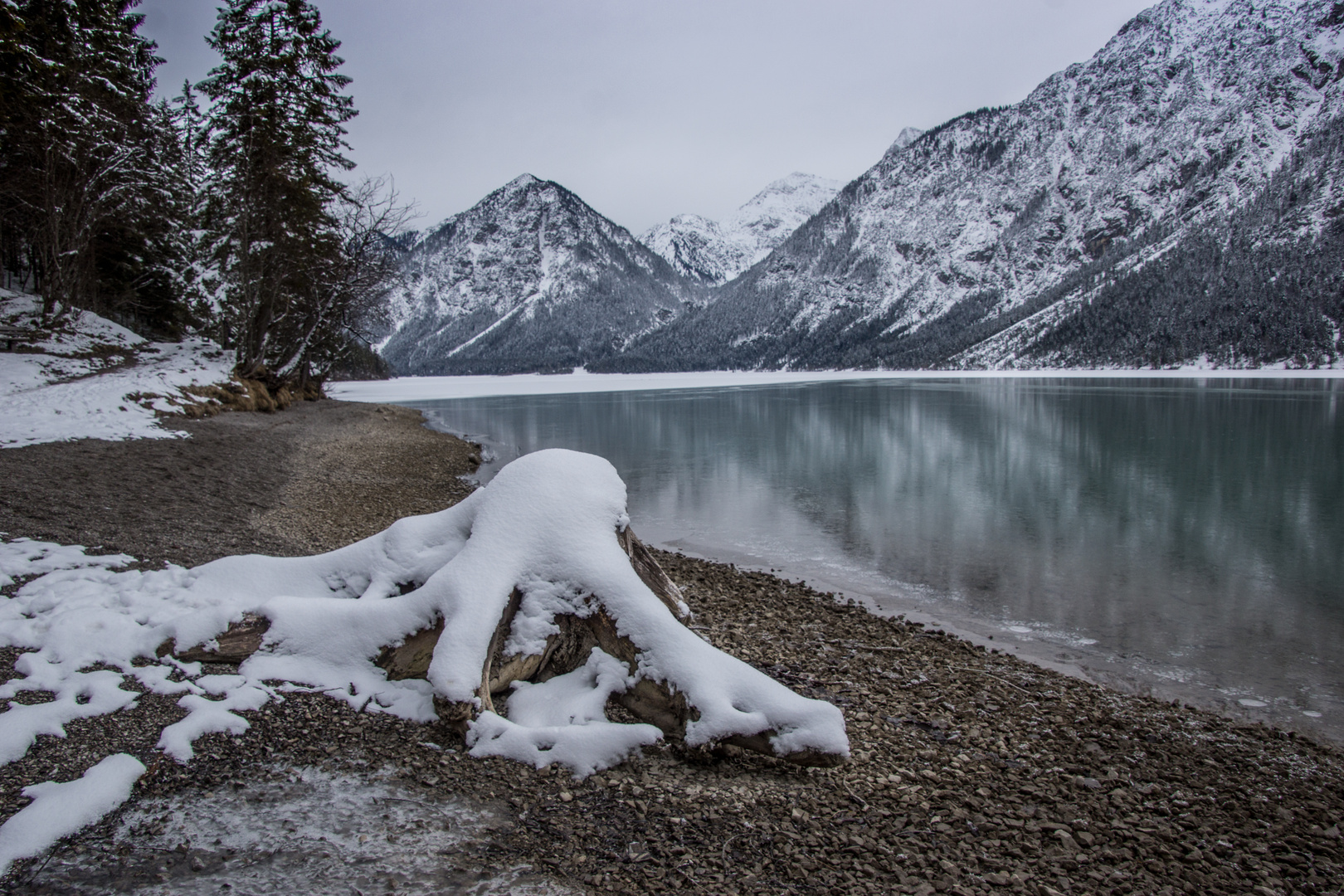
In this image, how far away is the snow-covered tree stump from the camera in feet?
13.3

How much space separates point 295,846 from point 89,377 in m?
19.1

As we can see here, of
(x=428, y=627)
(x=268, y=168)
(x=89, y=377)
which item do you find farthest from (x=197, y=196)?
(x=428, y=627)

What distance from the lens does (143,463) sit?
11.1 meters

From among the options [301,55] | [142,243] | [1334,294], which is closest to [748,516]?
[301,55]

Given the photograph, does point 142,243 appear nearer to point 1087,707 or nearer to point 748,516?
point 748,516

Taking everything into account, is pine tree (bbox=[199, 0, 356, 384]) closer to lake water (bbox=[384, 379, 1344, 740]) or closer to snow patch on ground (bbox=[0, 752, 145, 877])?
lake water (bbox=[384, 379, 1344, 740])

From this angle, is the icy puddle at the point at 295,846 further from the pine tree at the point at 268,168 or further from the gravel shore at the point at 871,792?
the pine tree at the point at 268,168

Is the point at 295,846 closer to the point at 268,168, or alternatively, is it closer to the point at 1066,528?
the point at 1066,528

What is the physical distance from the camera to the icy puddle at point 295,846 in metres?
2.89

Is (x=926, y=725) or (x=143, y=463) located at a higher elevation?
(x=143, y=463)

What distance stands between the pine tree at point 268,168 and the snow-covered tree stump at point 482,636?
69.6 feet

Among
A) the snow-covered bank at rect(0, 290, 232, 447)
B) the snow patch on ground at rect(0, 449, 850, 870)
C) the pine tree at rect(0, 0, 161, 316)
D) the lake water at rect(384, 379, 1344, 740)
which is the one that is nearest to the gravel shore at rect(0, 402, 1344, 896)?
the snow patch on ground at rect(0, 449, 850, 870)

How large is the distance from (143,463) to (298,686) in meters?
9.13

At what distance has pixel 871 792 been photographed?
394 cm
